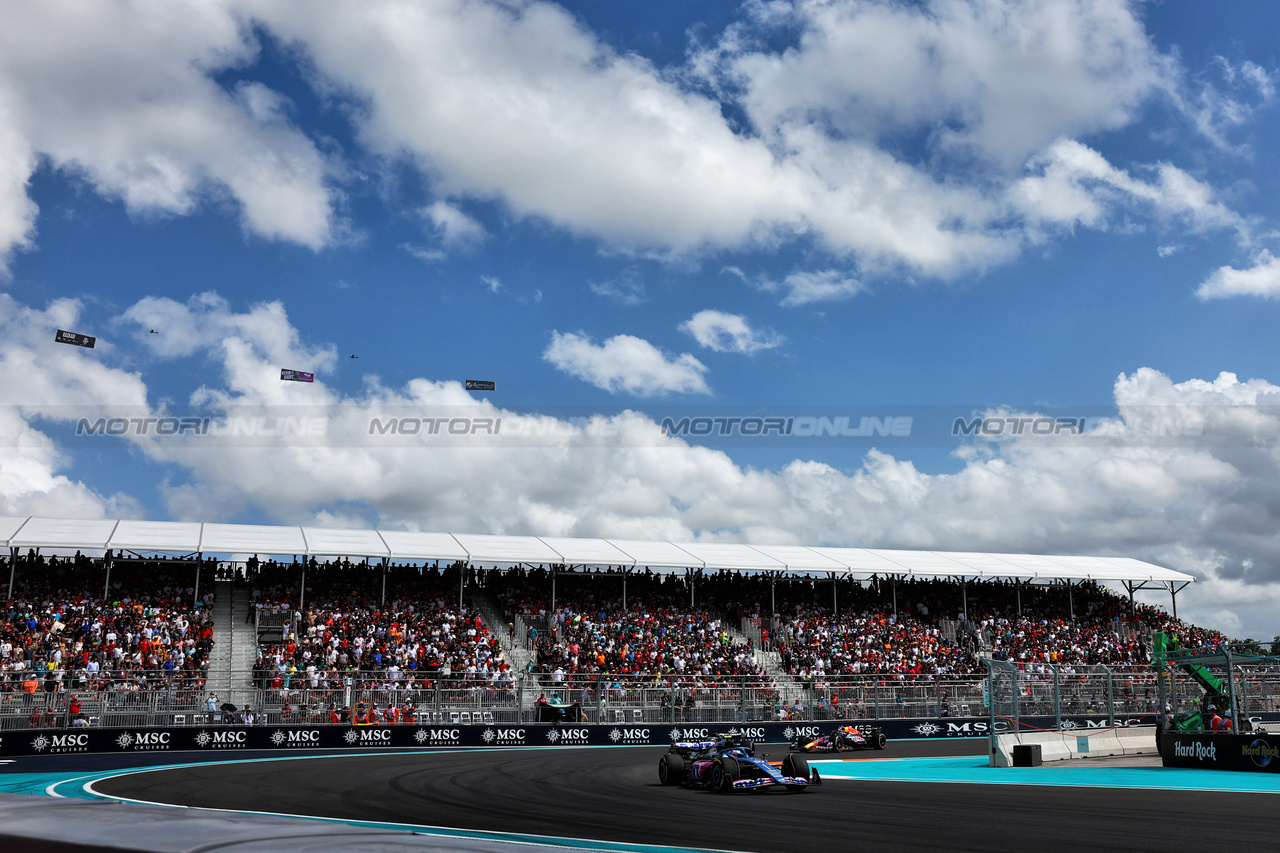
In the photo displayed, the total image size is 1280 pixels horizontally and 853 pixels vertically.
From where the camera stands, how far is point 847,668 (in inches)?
1575

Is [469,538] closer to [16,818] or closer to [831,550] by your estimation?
[831,550]

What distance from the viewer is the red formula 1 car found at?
89.9ft

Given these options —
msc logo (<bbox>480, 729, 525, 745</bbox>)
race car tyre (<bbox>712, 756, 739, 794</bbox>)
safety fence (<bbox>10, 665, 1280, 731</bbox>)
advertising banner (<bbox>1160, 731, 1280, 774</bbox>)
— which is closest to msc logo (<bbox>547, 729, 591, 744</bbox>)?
safety fence (<bbox>10, 665, 1280, 731</bbox>)

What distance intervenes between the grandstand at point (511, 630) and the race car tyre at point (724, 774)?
15941mm

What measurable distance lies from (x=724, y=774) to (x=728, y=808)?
2810mm

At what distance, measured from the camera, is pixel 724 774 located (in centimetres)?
1645

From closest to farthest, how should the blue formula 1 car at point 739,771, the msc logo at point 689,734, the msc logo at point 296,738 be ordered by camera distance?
the blue formula 1 car at point 739,771
the msc logo at point 296,738
the msc logo at point 689,734

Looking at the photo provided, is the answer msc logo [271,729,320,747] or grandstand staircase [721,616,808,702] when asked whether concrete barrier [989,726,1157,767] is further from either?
msc logo [271,729,320,747]

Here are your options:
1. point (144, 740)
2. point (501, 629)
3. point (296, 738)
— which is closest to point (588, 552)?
point (501, 629)

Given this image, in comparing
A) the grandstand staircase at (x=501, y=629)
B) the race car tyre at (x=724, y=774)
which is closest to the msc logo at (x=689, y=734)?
the grandstand staircase at (x=501, y=629)

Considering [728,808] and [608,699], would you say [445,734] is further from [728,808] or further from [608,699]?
[728,808]

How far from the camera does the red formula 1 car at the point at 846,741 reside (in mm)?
Answer: 27400

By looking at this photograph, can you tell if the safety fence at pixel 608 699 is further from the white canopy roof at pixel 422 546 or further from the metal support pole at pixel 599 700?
the white canopy roof at pixel 422 546

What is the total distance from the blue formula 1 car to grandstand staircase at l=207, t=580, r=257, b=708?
54.3ft
